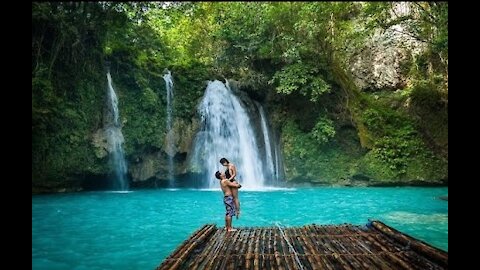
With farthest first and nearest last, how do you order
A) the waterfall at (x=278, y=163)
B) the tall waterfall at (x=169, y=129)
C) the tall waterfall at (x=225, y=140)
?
the waterfall at (x=278, y=163)
the tall waterfall at (x=225, y=140)
the tall waterfall at (x=169, y=129)

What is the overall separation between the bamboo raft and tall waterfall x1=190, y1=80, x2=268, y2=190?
Result: 11112mm

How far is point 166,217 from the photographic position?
10.0 m

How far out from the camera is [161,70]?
60.4 feet

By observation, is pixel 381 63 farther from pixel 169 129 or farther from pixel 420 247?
pixel 420 247

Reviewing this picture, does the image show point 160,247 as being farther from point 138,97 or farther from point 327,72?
point 327,72

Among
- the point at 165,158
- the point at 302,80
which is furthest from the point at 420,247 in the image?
the point at 165,158

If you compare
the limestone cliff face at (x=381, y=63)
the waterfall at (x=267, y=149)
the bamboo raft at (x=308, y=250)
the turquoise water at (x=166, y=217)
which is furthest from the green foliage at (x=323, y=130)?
the bamboo raft at (x=308, y=250)

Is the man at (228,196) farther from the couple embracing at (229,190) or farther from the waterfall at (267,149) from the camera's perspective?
the waterfall at (267,149)

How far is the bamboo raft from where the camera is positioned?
4523 millimetres

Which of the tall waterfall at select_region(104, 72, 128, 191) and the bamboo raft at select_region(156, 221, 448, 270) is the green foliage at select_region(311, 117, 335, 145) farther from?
the bamboo raft at select_region(156, 221, 448, 270)

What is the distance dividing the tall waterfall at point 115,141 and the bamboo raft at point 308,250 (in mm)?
11126

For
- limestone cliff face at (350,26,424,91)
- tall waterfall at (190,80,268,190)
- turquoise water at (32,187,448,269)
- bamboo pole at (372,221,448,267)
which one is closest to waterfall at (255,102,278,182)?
tall waterfall at (190,80,268,190)

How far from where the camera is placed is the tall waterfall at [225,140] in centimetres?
1777

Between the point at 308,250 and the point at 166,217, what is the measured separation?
18.4 ft
